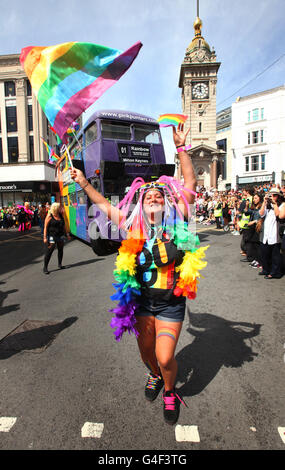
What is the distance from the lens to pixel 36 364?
9.53ft

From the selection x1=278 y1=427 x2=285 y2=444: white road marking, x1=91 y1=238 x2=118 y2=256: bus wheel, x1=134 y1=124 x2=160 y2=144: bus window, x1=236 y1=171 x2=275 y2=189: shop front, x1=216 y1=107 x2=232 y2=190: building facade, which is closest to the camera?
x1=278 y1=427 x2=285 y2=444: white road marking

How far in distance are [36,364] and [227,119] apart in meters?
63.1

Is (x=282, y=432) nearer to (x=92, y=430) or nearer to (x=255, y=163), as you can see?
(x=92, y=430)

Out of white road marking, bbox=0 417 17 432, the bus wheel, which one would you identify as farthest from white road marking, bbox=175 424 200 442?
the bus wheel

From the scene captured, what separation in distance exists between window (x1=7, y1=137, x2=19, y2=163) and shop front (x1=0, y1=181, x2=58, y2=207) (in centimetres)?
306

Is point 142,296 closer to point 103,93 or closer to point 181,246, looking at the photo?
point 181,246

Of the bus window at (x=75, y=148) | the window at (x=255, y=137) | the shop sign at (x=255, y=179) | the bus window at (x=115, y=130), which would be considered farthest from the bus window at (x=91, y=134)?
the window at (x=255, y=137)

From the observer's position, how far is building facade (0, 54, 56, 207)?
30.9m

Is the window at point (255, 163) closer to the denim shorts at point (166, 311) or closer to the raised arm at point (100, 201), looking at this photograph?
the raised arm at point (100, 201)

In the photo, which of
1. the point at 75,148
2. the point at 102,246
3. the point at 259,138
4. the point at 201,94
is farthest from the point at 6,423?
the point at 201,94

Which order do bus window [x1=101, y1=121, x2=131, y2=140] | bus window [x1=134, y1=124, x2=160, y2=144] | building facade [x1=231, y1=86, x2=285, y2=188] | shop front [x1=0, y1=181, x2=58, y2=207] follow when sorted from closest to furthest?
bus window [x1=101, y1=121, x2=131, y2=140], bus window [x1=134, y1=124, x2=160, y2=144], shop front [x1=0, y1=181, x2=58, y2=207], building facade [x1=231, y1=86, x2=285, y2=188]

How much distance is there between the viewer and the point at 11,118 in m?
31.5

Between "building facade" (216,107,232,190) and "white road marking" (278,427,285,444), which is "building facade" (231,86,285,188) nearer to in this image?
"building facade" (216,107,232,190)

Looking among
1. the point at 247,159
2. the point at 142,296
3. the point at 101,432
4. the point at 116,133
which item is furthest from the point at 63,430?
the point at 247,159
